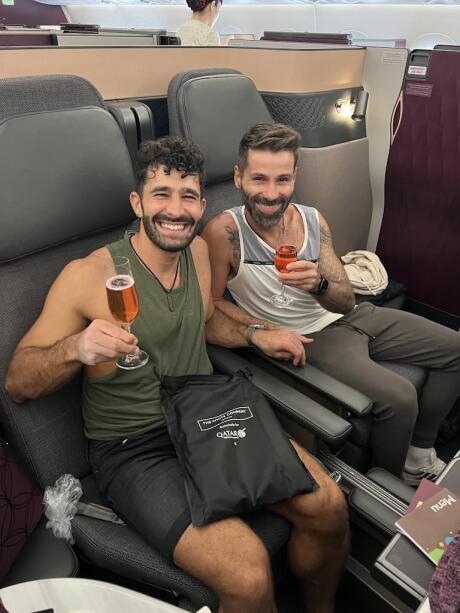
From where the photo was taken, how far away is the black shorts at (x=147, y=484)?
114 cm

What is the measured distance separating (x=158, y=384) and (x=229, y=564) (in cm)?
52

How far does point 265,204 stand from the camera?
5.52 ft

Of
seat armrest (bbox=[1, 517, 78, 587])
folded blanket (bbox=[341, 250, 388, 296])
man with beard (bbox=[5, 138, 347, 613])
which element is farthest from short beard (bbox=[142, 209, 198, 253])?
folded blanket (bbox=[341, 250, 388, 296])

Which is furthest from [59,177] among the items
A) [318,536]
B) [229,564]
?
[318,536]

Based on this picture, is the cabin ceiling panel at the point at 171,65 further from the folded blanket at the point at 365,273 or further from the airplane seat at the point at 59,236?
the folded blanket at the point at 365,273

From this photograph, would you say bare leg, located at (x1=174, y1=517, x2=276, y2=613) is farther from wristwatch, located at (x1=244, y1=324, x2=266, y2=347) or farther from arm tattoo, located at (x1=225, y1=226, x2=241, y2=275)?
arm tattoo, located at (x1=225, y1=226, x2=241, y2=275)

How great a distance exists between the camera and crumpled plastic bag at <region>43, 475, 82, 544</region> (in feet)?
3.97

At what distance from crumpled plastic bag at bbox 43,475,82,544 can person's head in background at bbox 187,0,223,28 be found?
9.94 ft

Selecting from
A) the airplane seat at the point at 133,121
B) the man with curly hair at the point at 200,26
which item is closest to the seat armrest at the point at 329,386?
the airplane seat at the point at 133,121

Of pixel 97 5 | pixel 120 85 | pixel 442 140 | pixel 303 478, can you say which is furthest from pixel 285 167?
pixel 97 5

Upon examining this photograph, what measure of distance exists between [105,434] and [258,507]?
1.59 ft

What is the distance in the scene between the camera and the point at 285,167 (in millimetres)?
1655

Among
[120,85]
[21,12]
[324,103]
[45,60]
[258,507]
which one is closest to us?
[258,507]

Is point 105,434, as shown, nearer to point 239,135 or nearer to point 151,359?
point 151,359
